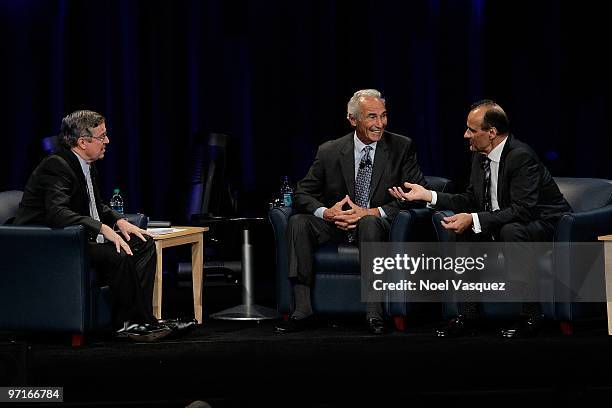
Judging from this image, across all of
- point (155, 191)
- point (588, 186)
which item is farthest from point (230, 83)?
Answer: point (588, 186)

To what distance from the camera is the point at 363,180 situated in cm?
543

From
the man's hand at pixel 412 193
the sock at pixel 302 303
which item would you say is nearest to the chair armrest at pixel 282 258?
the sock at pixel 302 303

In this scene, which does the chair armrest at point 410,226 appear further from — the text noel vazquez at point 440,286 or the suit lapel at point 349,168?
the suit lapel at point 349,168

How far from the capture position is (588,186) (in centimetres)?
528

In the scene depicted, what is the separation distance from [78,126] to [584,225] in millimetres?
2546

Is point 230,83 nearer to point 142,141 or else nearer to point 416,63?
point 142,141

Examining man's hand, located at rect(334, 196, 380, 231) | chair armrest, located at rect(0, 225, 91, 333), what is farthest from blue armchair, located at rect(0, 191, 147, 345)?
man's hand, located at rect(334, 196, 380, 231)

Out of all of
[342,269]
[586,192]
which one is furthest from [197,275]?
[586,192]

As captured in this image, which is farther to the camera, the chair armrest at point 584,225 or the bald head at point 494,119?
the bald head at point 494,119

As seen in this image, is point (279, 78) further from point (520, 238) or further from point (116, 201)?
point (520, 238)

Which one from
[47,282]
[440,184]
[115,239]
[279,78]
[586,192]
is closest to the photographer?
[47,282]

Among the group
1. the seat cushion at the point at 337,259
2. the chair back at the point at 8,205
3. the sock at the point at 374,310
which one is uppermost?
the chair back at the point at 8,205

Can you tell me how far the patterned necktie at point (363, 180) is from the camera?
5.41 meters

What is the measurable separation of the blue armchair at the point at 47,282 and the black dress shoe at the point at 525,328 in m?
2.00
